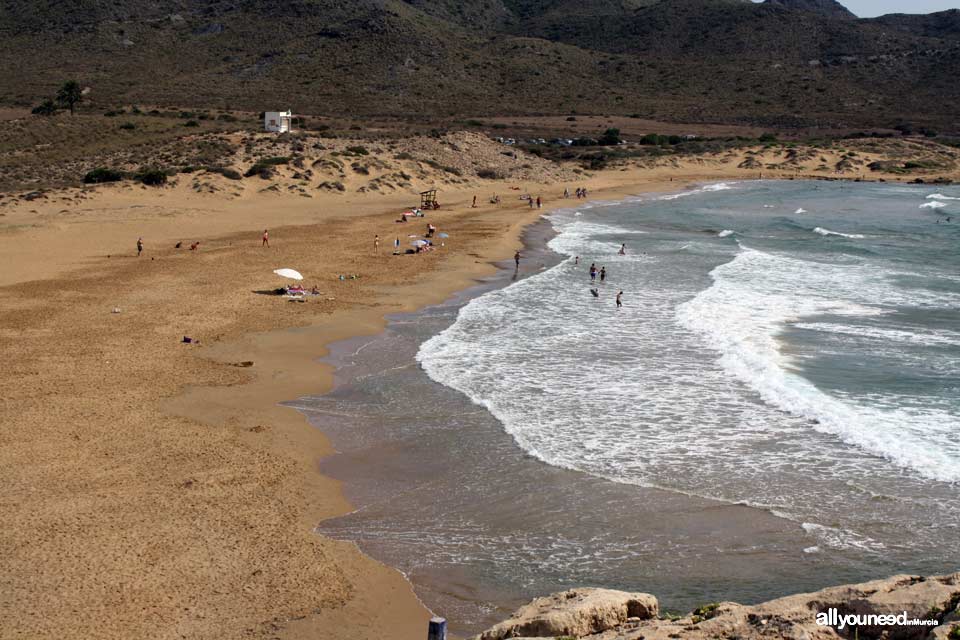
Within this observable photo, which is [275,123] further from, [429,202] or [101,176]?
[101,176]

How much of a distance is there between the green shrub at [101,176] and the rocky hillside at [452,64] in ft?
147

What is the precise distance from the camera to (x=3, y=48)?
120125mm

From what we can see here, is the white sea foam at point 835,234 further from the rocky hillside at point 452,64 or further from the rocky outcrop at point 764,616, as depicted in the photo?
the rocky hillside at point 452,64

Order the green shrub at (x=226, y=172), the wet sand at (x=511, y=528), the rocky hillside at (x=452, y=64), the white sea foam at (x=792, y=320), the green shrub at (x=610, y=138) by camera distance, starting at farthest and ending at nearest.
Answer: the rocky hillside at (x=452, y=64) → the green shrub at (x=610, y=138) → the green shrub at (x=226, y=172) → the white sea foam at (x=792, y=320) → the wet sand at (x=511, y=528)

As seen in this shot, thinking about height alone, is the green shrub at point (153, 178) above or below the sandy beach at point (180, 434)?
above

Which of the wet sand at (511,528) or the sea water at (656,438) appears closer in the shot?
the wet sand at (511,528)

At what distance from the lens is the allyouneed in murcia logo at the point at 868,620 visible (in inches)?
268

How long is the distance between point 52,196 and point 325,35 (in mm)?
87454

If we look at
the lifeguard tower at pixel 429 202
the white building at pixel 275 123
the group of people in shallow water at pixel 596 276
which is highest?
the white building at pixel 275 123

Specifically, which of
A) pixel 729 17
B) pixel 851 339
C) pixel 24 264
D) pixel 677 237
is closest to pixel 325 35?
pixel 729 17

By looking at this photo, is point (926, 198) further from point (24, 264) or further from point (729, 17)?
point (729, 17)

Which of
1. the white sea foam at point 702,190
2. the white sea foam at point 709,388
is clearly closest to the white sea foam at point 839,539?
the white sea foam at point 709,388

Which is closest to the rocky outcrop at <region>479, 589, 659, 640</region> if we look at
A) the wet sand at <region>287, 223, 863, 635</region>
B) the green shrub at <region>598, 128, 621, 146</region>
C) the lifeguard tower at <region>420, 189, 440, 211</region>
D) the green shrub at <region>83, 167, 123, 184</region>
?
the wet sand at <region>287, 223, 863, 635</region>

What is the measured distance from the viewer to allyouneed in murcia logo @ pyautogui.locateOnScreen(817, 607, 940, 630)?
22.3 ft
